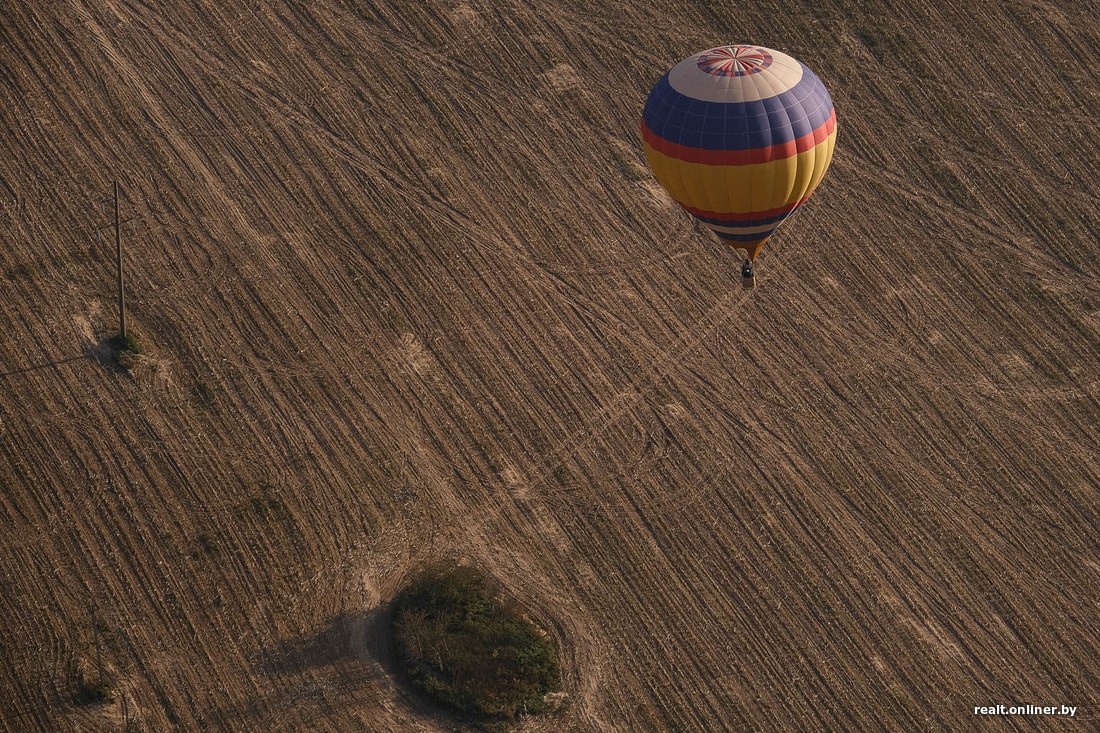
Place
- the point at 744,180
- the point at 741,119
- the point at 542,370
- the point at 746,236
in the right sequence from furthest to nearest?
the point at 542,370 → the point at 746,236 → the point at 744,180 → the point at 741,119

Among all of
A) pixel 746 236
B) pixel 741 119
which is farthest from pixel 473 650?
pixel 741 119

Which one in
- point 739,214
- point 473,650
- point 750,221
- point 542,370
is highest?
point 739,214

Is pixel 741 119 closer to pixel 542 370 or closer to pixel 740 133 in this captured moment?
pixel 740 133

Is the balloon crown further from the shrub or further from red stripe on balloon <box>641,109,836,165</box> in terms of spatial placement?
the shrub

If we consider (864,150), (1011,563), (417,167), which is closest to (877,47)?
(864,150)

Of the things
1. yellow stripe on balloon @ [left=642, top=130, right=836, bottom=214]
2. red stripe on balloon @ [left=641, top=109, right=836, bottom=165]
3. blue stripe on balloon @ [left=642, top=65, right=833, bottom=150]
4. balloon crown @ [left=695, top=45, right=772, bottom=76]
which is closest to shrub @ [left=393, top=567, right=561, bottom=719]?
yellow stripe on balloon @ [left=642, top=130, right=836, bottom=214]

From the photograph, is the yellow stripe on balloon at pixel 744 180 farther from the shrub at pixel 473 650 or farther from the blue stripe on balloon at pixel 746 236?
the shrub at pixel 473 650
